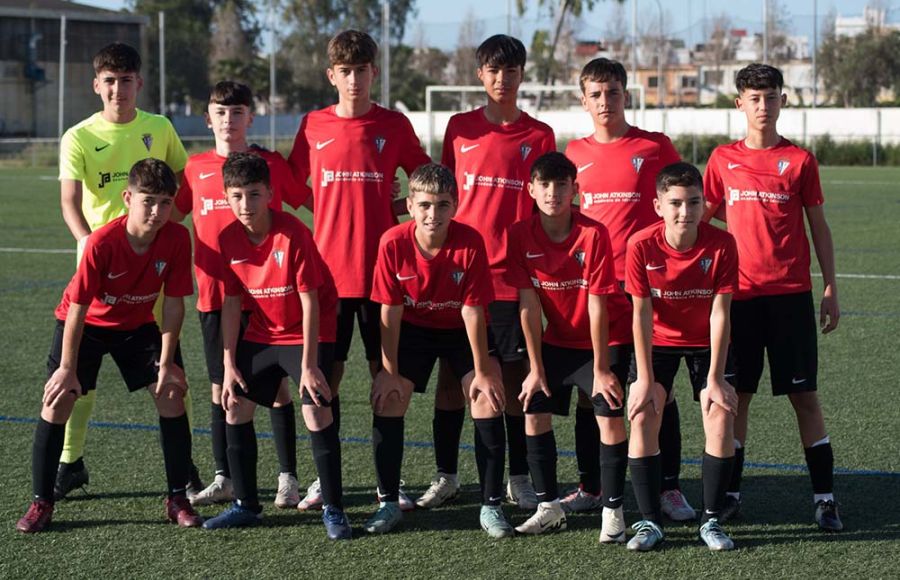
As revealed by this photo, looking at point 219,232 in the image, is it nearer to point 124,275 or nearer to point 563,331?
point 124,275

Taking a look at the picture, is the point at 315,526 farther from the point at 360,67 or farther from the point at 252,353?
the point at 360,67

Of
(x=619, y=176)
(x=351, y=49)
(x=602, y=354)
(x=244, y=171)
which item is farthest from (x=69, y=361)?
(x=619, y=176)

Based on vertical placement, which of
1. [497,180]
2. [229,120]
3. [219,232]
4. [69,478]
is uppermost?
[229,120]

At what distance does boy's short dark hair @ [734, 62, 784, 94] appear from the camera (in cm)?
494

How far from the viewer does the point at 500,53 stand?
521 centimetres

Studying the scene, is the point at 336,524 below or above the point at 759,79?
below

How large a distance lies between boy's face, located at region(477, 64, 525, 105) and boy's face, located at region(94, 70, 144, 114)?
4.98 ft

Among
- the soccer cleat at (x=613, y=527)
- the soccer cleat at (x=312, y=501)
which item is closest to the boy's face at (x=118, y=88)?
the soccer cleat at (x=312, y=501)

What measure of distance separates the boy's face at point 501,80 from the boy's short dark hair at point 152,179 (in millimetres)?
1331

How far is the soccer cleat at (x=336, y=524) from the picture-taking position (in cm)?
480

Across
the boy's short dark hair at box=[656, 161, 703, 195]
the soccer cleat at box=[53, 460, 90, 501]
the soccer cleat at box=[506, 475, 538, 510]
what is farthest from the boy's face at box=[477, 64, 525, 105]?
the soccer cleat at box=[53, 460, 90, 501]

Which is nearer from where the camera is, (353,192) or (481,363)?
(481,363)

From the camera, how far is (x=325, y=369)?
4.98m

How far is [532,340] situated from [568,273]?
0.29 metres
